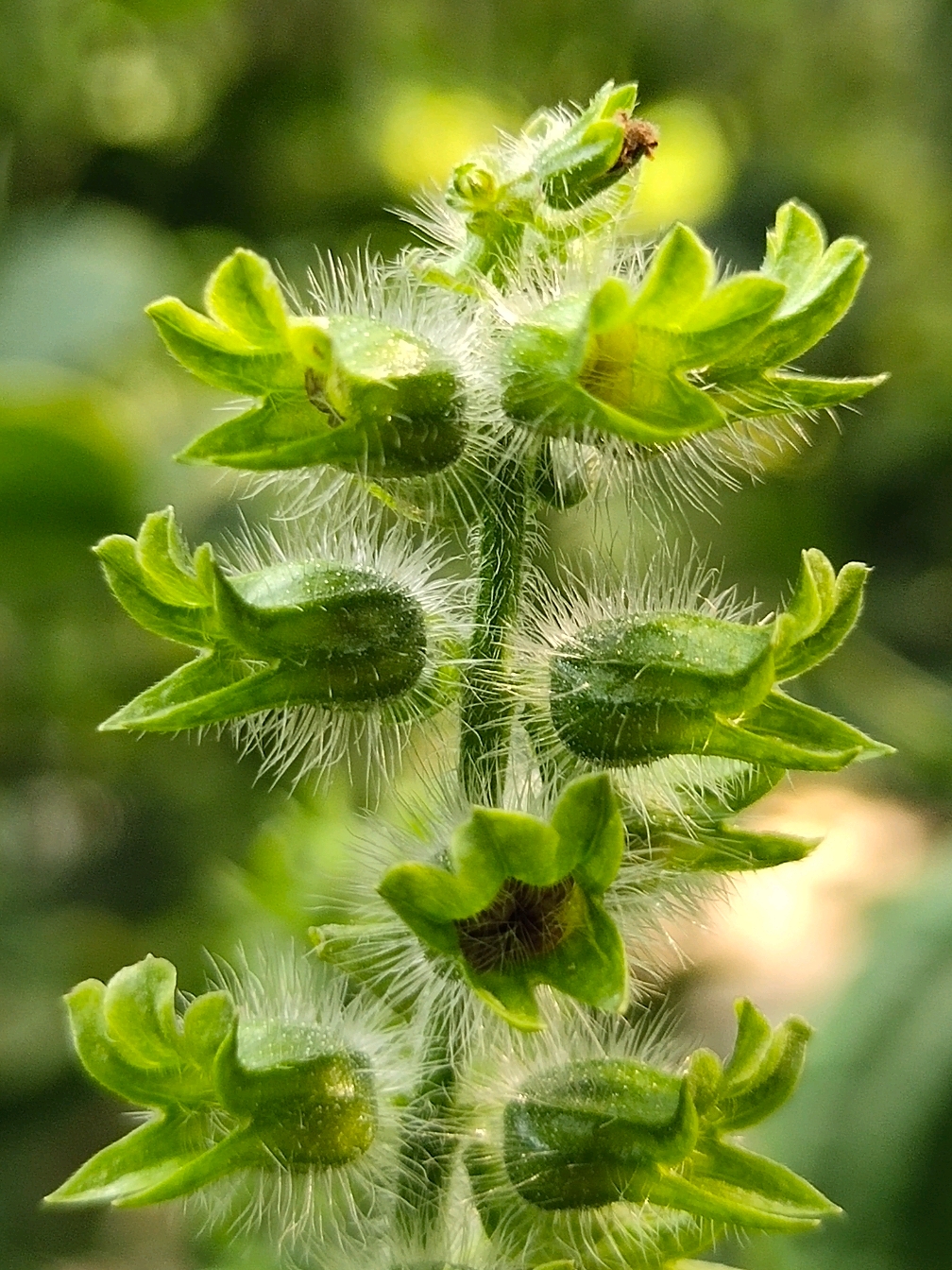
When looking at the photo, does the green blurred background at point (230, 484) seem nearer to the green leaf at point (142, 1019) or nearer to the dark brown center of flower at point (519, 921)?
the green leaf at point (142, 1019)

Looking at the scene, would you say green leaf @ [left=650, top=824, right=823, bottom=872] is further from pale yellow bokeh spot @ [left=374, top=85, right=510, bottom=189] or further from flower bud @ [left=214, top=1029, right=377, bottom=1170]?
pale yellow bokeh spot @ [left=374, top=85, right=510, bottom=189]

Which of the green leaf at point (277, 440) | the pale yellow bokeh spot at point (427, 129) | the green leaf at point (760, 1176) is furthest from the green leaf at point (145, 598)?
the pale yellow bokeh spot at point (427, 129)

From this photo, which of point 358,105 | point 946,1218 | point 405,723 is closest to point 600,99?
point 405,723

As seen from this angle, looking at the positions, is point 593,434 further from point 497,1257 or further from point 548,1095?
point 497,1257

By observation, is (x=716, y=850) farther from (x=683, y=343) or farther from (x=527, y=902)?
(x=683, y=343)

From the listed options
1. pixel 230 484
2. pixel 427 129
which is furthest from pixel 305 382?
pixel 427 129
